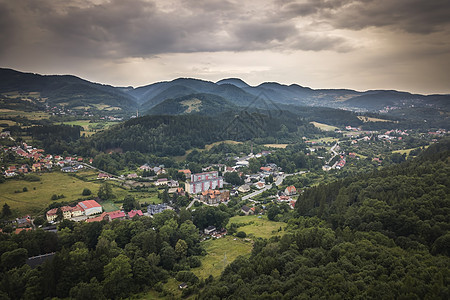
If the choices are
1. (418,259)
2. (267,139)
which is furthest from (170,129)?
(418,259)

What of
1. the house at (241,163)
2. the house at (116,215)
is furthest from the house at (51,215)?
the house at (241,163)

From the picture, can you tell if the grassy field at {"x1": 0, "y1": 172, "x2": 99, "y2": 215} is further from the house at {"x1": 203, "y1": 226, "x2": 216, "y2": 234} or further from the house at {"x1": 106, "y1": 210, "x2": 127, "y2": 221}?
the house at {"x1": 203, "y1": 226, "x2": 216, "y2": 234}

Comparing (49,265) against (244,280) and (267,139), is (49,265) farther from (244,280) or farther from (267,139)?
(267,139)

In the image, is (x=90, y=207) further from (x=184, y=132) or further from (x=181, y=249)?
(x=184, y=132)

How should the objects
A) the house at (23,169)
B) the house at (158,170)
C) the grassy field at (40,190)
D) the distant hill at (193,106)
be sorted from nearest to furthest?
the grassy field at (40,190)
the house at (23,169)
the house at (158,170)
the distant hill at (193,106)

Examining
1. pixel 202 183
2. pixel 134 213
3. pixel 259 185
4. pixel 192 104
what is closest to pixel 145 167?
pixel 202 183

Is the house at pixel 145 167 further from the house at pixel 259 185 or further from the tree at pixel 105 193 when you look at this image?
the house at pixel 259 185
